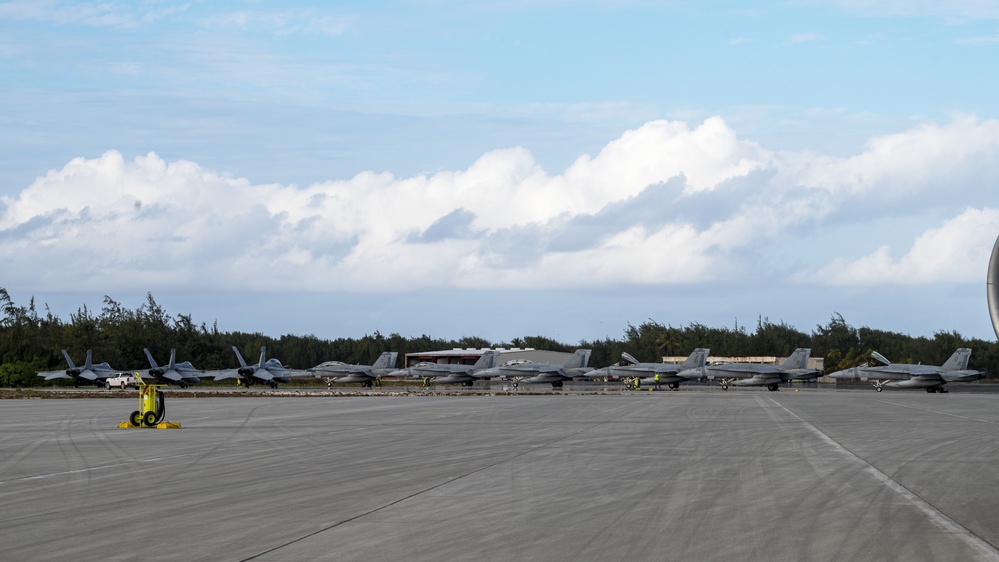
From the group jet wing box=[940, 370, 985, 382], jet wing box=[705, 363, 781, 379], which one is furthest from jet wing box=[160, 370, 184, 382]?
jet wing box=[940, 370, 985, 382]

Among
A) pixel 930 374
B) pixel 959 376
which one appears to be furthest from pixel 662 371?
pixel 959 376

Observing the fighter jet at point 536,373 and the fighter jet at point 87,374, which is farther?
the fighter jet at point 536,373

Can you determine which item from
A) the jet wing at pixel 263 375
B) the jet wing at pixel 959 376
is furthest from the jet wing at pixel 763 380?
the jet wing at pixel 263 375

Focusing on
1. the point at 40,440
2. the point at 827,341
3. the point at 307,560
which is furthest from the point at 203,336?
the point at 307,560

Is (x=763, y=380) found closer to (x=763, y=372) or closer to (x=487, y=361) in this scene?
(x=763, y=372)

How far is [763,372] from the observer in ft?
301

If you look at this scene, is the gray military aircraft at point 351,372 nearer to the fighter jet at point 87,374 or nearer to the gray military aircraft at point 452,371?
the gray military aircraft at point 452,371

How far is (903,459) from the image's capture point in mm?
21516

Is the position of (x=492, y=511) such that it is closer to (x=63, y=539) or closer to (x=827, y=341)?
(x=63, y=539)

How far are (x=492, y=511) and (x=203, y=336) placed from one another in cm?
13726

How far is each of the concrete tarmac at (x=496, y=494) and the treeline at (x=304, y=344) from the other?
84334mm

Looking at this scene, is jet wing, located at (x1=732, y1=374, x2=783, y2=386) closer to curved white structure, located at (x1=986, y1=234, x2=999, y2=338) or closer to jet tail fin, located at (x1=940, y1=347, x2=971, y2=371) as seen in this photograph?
jet tail fin, located at (x1=940, y1=347, x2=971, y2=371)

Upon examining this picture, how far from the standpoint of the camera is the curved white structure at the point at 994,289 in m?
7.18

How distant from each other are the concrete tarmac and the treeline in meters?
84.3
